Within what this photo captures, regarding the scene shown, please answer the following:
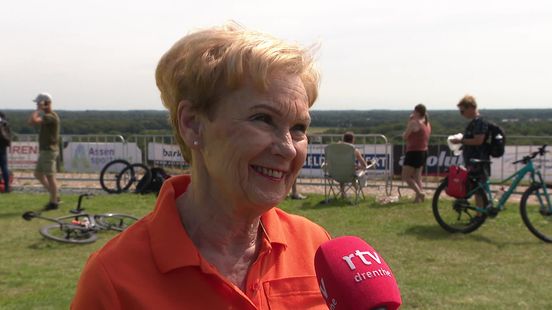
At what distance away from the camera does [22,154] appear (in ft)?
53.4

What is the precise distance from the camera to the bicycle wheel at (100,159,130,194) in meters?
13.1

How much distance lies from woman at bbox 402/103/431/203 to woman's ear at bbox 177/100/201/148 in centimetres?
944

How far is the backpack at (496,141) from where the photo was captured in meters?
8.48

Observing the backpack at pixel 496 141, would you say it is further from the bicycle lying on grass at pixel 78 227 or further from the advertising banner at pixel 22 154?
the advertising banner at pixel 22 154

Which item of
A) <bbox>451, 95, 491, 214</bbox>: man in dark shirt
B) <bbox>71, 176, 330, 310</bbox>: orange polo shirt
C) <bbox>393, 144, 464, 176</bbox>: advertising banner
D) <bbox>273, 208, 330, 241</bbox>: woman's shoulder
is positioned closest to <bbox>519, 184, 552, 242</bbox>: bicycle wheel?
<bbox>451, 95, 491, 214</bbox>: man in dark shirt

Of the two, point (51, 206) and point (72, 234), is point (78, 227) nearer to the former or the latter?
point (72, 234)

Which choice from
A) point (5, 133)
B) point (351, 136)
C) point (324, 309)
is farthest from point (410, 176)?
point (324, 309)

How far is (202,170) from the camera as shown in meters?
1.69

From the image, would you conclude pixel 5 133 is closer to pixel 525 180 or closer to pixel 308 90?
pixel 525 180

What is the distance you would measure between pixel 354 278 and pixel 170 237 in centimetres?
47

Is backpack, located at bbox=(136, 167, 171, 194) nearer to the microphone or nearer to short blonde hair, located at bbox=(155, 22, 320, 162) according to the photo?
short blonde hair, located at bbox=(155, 22, 320, 162)

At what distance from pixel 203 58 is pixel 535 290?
4972 mm

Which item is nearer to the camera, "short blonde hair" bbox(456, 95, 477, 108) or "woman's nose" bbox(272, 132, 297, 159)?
"woman's nose" bbox(272, 132, 297, 159)

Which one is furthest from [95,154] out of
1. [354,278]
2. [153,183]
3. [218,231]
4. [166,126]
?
[354,278]
